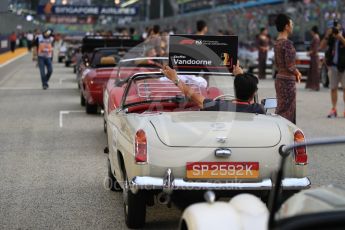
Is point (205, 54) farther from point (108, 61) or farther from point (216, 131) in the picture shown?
point (108, 61)

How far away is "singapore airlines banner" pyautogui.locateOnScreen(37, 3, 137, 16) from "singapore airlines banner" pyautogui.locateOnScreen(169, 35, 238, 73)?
78577 millimetres

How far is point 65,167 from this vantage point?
373 inches

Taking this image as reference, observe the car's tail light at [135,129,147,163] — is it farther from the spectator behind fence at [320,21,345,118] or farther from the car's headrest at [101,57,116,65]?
the car's headrest at [101,57,116,65]

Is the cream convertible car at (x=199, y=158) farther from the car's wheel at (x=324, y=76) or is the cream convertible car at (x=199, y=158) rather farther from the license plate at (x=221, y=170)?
the car's wheel at (x=324, y=76)

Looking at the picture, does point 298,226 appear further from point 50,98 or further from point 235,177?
point 50,98

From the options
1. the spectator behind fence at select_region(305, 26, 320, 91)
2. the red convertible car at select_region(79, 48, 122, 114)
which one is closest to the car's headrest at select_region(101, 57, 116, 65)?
the red convertible car at select_region(79, 48, 122, 114)

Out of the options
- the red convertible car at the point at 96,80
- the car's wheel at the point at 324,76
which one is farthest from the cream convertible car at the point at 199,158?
the car's wheel at the point at 324,76

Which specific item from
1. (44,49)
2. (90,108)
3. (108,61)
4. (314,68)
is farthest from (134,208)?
(314,68)

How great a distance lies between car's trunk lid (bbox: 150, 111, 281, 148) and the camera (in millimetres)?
6082

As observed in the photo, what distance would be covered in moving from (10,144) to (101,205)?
14.5ft

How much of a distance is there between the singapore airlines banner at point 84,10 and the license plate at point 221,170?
81.3 meters

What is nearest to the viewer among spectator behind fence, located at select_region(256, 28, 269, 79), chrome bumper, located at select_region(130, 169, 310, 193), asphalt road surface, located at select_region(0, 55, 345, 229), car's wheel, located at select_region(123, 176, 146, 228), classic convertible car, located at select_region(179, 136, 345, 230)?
classic convertible car, located at select_region(179, 136, 345, 230)

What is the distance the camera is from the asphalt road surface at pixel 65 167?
6629 millimetres

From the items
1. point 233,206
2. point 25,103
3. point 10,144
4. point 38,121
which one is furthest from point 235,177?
point 25,103
